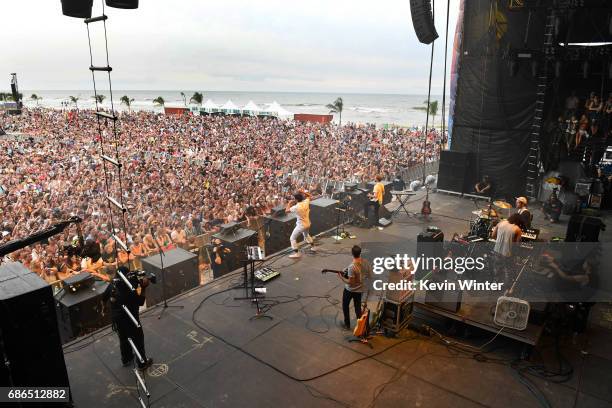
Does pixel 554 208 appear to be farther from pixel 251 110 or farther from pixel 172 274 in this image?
pixel 251 110

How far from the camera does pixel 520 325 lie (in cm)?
556

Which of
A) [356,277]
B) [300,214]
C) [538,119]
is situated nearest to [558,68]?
[538,119]

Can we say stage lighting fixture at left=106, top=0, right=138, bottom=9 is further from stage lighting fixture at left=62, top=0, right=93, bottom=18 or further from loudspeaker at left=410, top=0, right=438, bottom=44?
loudspeaker at left=410, top=0, right=438, bottom=44

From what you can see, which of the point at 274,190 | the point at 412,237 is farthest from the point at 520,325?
the point at 274,190

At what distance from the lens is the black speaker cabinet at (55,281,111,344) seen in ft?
19.9

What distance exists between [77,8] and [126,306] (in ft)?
11.8

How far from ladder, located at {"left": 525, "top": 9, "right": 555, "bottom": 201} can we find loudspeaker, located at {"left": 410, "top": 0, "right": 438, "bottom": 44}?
400 centimetres

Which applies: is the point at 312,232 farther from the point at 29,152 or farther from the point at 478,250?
the point at 29,152

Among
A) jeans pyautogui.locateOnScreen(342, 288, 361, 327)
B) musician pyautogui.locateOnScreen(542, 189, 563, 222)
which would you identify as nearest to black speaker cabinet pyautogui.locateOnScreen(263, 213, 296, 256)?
jeans pyautogui.locateOnScreen(342, 288, 361, 327)

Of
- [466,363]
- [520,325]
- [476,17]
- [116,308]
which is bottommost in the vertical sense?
[466,363]

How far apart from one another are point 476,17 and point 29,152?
22626mm

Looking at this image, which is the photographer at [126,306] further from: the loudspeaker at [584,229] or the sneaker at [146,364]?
the loudspeaker at [584,229]

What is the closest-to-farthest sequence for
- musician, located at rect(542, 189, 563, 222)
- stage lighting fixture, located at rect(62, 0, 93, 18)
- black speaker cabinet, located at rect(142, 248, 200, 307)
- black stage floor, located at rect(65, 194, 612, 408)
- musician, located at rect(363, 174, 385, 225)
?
stage lighting fixture, located at rect(62, 0, 93, 18)
black stage floor, located at rect(65, 194, 612, 408)
black speaker cabinet, located at rect(142, 248, 200, 307)
musician, located at rect(363, 174, 385, 225)
musician, located at rect(542, 189, 563, 222)

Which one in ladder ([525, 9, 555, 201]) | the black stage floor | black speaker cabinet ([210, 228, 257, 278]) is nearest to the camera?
the black stage floor
